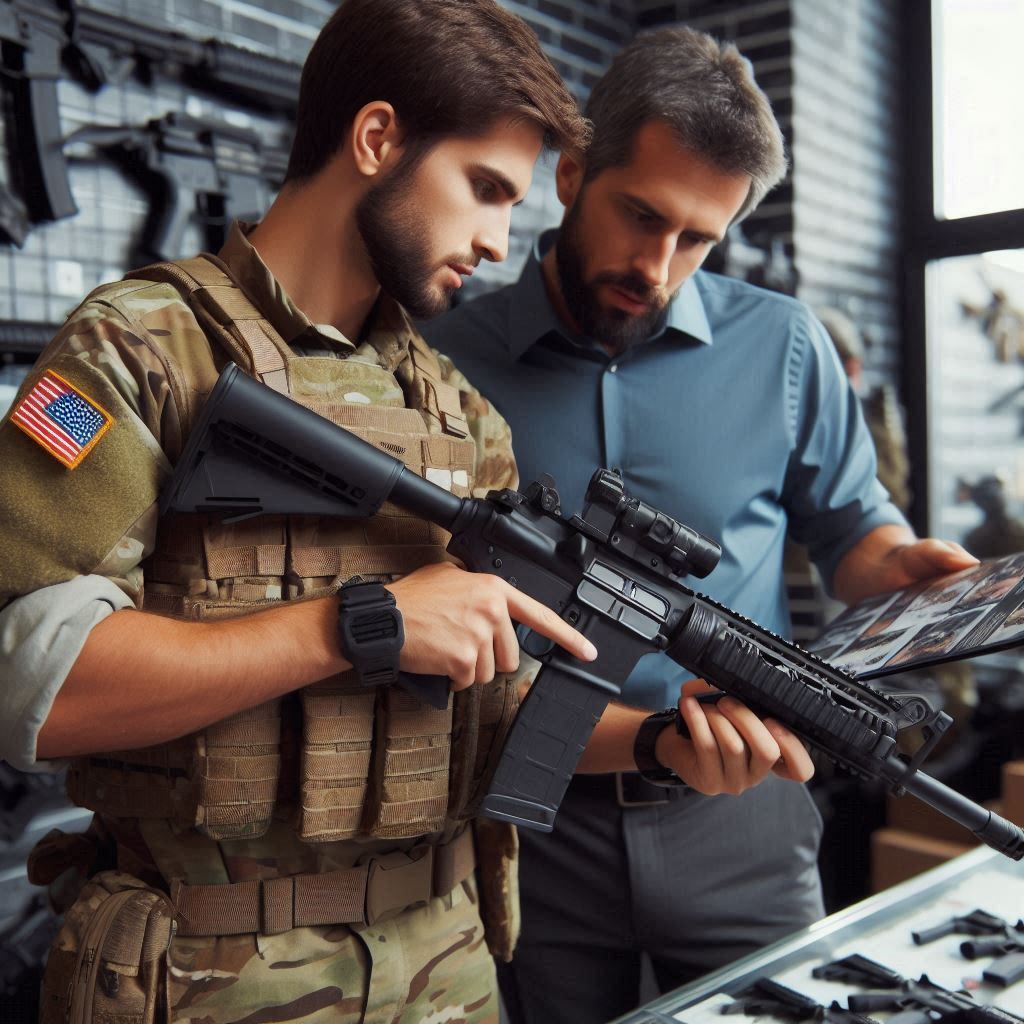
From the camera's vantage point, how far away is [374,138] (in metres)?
1.01

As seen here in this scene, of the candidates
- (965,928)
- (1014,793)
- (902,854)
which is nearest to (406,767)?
(965,928)

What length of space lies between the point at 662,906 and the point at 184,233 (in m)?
1.43

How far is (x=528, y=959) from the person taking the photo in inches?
59.4

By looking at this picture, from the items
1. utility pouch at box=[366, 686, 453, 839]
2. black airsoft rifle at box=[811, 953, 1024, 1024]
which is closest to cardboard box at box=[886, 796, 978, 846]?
black airsoft rifle at box=[811, 953, 1024, 1024]

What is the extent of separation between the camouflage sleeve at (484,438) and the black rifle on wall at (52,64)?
0.93m

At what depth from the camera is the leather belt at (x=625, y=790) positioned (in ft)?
4.67

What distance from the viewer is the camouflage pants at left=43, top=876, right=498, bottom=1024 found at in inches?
38.1

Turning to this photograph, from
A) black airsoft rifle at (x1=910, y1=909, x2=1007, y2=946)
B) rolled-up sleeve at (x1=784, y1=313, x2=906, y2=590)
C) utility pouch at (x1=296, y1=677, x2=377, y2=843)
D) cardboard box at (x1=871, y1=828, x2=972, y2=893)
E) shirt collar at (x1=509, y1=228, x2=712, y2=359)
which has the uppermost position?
shirt collar at (x1=509, y1=228, x2=712, y2=359)

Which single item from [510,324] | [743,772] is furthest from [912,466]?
[743,772]

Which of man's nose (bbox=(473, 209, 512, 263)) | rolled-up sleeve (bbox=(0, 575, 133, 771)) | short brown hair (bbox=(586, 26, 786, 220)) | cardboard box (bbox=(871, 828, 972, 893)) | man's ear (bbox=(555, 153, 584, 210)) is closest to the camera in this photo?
rolled-up sleeve (bbox=(0, 575, 133, 771))

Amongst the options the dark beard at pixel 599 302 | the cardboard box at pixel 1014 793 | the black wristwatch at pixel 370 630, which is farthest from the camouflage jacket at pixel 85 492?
the cardboard box at pixel 1014 793

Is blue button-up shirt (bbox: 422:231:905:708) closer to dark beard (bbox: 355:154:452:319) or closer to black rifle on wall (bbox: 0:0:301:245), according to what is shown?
dark beard (bbox: 355:154:452:319)

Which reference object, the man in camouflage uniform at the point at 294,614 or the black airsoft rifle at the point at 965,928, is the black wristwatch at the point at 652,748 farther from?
the black airsoft rifle at the point at 965,928

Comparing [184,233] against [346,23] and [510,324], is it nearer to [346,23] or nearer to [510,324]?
[510,324]
